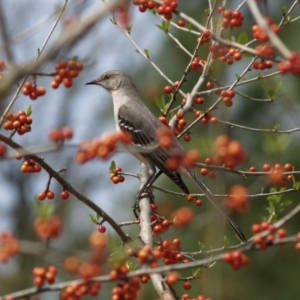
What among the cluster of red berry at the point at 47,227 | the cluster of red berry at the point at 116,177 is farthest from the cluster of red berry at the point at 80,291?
the cluster of red berry at the point at 116,177

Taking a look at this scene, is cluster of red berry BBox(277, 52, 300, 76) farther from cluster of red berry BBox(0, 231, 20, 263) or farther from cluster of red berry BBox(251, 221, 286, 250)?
cluster of red berry BBox(0, 231, 20, 263)

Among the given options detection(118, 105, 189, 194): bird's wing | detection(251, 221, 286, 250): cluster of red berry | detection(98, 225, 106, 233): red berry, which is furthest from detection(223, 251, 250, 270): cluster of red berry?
detection(118, 105, 189, 194): bird's wing

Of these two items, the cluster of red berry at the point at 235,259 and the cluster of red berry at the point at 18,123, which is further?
the cluster of red berry at the point at 18,123

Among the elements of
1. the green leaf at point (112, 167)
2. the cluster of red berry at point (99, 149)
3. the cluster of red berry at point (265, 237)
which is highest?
the green leaf at point (112, 167)

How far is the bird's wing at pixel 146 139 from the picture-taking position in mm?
5422

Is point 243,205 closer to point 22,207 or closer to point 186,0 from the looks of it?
point 186,0

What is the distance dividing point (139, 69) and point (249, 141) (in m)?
3.74

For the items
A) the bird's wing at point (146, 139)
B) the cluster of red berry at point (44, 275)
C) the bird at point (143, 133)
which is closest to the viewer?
the cluster of red berry at point (44, 275)

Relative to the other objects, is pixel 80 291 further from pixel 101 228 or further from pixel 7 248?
pixel 101 228

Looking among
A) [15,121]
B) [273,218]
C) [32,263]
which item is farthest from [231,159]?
[32,263]

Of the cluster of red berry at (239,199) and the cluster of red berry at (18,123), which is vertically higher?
the cluster of red berry at (18,123)

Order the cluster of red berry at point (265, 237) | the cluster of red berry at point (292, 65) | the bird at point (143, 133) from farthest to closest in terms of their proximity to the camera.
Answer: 1. the bird at point (143, 133)
2. the cluster of red berry at point (292, 65)
3. the cluster of red berry at point (265, 237)

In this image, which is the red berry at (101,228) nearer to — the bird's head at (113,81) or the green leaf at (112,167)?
the green leaf at (112,167)

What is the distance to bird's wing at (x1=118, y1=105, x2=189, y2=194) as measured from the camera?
542 cm
